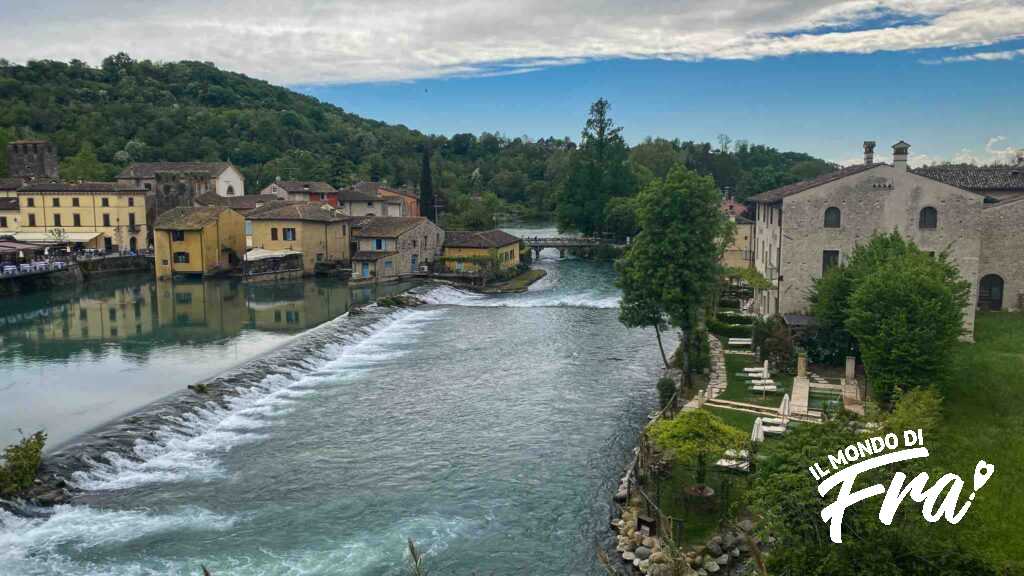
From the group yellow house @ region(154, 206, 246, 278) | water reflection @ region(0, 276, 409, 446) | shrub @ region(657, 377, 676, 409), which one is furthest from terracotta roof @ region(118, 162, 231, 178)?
shrub @ region(657, 377, 676, 409)

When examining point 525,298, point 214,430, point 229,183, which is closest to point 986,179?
point 525,298

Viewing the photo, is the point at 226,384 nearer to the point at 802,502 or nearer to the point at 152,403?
the point at 152,403

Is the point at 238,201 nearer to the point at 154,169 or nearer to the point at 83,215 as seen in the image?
the point at 83,215

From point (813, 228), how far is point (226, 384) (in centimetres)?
2513

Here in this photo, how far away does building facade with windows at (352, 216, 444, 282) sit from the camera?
6188cm

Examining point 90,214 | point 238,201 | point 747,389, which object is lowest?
point 747,389

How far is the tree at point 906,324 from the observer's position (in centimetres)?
2353

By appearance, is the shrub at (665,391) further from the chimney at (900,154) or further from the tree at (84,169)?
the tree at (84,169)

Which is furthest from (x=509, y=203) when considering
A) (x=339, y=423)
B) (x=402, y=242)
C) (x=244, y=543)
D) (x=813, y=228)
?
(x=244, y=543)

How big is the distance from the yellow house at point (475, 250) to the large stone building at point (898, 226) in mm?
31184

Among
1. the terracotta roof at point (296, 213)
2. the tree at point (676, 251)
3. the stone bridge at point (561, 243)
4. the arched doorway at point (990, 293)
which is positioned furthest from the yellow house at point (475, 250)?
the arched doorway at point (990, 293)

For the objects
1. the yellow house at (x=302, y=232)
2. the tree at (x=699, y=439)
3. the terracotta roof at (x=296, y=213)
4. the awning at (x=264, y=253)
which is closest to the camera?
the tree at (x=699, y=439)

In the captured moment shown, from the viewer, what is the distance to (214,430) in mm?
25875

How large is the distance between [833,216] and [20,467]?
3108 cm
